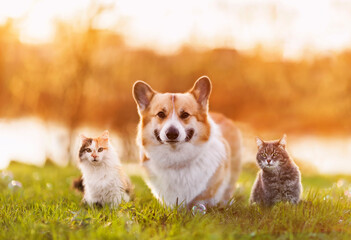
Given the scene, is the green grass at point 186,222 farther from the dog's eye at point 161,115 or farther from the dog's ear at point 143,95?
the dog's ear at point 143,95

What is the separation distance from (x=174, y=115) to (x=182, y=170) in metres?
0.75

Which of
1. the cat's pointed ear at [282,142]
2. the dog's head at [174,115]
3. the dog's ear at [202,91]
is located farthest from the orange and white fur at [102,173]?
the cat's pointed ear at [282,142]

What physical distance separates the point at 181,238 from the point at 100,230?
749mm

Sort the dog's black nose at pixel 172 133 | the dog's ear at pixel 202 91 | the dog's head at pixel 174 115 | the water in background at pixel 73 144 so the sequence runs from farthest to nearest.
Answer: the water in background at pixel 73 144
the dog's ear at pixel 202 91
the dog's head at pixel 174 115
the dog's black nose at pixel 172 133

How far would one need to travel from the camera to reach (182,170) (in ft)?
16.5

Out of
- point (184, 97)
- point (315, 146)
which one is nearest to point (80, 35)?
point (315, 146)

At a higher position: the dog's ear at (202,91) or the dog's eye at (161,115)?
the dog's ear at (202,91)

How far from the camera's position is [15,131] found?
13.1m

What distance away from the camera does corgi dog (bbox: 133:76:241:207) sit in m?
4.79

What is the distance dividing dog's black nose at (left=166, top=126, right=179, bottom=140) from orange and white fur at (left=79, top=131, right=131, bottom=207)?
1.16 meters

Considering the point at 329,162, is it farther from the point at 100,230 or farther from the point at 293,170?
the point at 100,230

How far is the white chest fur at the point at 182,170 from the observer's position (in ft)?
16.1

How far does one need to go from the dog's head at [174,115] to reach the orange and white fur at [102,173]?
2.00 feet

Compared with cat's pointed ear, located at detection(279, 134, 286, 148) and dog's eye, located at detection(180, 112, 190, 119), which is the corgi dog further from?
cat's pointed ear, located at detection(279, 134, 286, 148)
